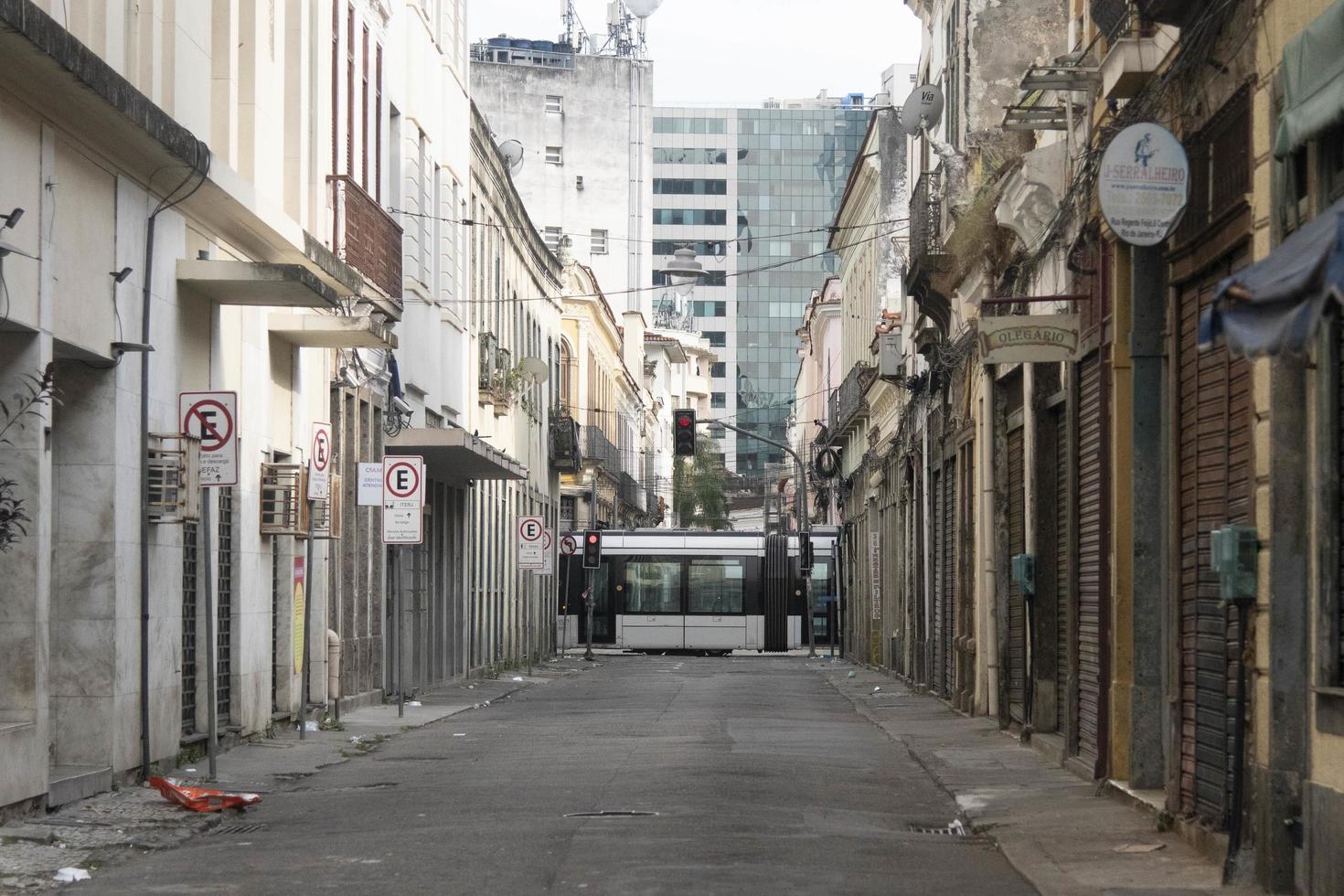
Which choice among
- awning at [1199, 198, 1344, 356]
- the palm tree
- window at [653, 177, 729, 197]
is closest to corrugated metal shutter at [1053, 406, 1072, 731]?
awning at [1199, 198, 1344, 356]

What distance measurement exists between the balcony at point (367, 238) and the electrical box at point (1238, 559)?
1350cm

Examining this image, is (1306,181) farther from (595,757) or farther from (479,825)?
(595,757)

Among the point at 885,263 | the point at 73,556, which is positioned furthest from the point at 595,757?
the point at 885,263

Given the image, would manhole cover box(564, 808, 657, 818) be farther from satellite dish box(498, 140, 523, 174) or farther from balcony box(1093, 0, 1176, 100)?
satellite dish box(498, 140, 523, 174)

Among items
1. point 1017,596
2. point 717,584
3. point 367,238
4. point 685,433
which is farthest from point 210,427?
point 717,584

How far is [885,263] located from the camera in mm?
43781

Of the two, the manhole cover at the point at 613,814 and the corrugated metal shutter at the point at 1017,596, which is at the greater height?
the corrugated metal shutter at the point at 1017,596

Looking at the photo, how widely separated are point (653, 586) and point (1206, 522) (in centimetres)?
4064

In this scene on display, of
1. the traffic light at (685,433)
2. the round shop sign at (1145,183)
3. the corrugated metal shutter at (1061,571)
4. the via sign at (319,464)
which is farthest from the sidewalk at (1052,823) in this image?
the traffic light at (685,433)

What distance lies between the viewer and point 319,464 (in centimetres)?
1838

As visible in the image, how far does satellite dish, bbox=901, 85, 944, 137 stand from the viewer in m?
27.9

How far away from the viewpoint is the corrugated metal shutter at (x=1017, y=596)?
20.3 meters

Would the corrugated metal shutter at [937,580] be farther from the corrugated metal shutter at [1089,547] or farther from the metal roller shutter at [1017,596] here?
the corrugated metal shutter at [1089,547]

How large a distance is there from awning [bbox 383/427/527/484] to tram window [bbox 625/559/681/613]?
62.9 feet
